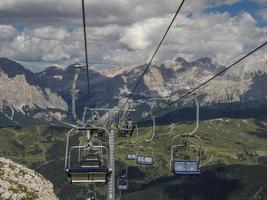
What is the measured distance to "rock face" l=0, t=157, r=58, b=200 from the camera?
13825cm

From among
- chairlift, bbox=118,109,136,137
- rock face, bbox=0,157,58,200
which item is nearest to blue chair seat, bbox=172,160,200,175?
chairlift, bbox=118,109,136,137

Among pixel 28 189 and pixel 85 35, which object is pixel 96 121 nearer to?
pixel 85 35

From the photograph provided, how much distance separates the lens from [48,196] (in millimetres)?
150125

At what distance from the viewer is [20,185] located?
487 feet

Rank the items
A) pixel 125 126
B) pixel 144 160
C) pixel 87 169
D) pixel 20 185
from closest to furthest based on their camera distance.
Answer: pixel 87 169 → pixel 125 126 → pixel 144 160 → pixel 20 185

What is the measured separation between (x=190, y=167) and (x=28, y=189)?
104 meters

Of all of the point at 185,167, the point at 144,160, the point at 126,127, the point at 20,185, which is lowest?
the point at 20,185

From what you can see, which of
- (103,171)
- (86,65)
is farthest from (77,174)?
(86,65)

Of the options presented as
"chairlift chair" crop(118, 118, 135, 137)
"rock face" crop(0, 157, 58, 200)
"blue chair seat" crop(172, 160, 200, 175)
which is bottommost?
"rock face" crop(0, 157, 58, 200)

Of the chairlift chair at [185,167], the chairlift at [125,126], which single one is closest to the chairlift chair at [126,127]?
the chairlift at [125,126]

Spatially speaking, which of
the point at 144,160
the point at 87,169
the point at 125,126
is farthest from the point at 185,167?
the point at 144,160

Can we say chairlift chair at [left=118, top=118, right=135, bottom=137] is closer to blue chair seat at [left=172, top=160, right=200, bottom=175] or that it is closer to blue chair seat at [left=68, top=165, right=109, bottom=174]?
blue chair seat at [left=172, top=160, right=200, bottom=175]

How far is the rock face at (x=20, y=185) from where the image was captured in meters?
138

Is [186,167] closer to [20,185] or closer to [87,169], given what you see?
[87,169]
